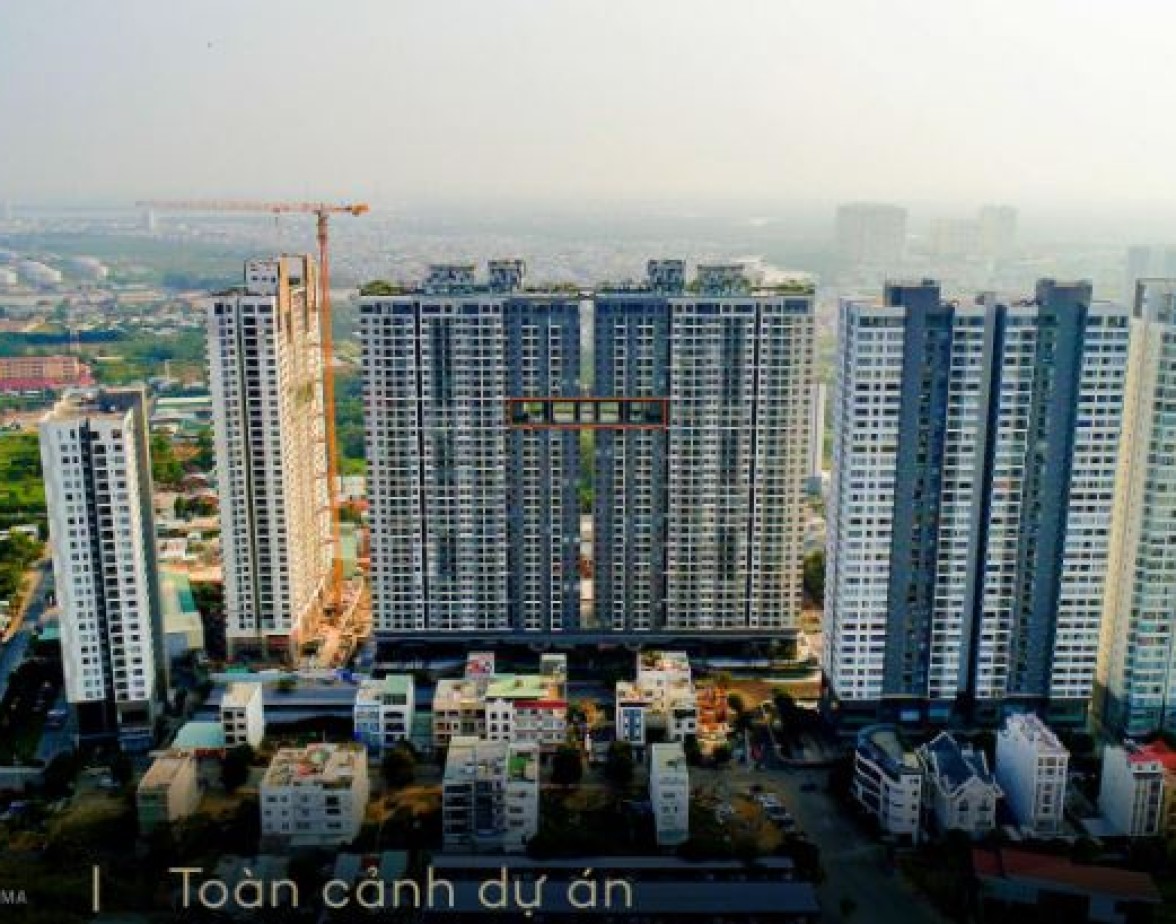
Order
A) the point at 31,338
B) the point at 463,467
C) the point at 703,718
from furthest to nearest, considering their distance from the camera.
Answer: the point at 31,338 < the point at 463,467 < the point at 703,718

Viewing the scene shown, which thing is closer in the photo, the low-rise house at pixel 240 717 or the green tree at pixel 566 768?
the green tree at pixel 566 768

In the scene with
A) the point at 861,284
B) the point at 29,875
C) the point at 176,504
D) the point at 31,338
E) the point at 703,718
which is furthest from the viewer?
the point at 31,338

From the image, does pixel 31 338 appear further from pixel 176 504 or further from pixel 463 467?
pixel 463 467

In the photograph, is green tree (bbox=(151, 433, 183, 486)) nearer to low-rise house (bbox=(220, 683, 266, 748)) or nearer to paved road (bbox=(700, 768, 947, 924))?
low-rise house (bbox=(220, 683, 266, 748))

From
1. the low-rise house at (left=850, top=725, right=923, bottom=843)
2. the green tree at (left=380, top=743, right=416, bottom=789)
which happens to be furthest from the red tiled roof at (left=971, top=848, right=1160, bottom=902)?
the green tree at (left=380, top=743, right=416, bottom=789)

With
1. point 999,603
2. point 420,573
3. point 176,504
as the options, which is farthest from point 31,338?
point 999,603

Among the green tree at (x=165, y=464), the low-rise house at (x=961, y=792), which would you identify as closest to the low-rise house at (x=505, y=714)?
the low-rise house at (x=961, y=792)

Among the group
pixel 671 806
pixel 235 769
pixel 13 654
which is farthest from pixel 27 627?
pixel 671 806

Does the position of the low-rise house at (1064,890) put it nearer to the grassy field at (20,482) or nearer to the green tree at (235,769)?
the green tree at (235,769)
